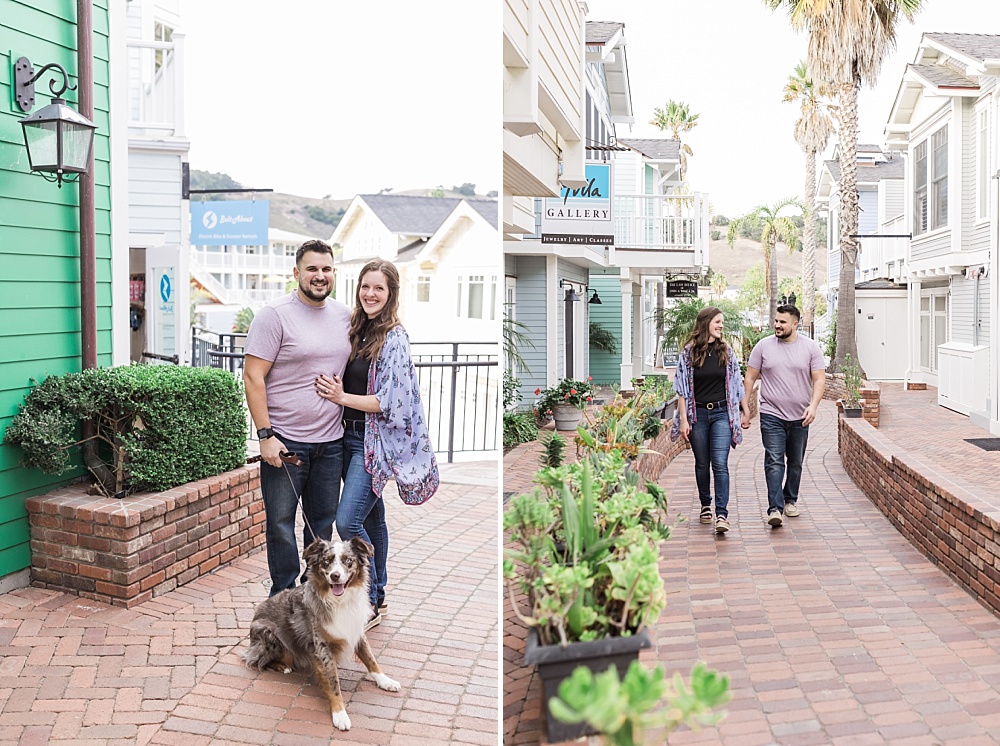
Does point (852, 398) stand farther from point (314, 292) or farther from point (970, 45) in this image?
point (314, 292)

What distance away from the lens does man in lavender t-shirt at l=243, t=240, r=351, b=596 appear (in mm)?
3900

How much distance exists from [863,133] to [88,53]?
40.0 m

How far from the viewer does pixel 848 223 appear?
20.2m

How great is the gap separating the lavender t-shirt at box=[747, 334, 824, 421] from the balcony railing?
9.18 metres

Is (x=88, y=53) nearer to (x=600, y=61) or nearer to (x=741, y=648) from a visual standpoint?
(x=741, y=648)

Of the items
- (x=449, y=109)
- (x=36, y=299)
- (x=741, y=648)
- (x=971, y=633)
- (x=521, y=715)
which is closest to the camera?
(x=521, y=715)

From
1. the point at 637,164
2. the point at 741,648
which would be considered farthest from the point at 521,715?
the point at 637,164

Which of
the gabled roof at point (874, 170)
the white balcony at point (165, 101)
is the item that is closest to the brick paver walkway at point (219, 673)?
the white balcony at point (165, 101)

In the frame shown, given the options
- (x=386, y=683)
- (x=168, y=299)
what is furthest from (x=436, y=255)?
(x=386, y=683)

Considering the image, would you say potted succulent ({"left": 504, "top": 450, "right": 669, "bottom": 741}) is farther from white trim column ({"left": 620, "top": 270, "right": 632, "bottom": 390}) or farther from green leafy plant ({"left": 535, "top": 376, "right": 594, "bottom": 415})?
white trim column ({"left": 620, "top": 270, "right": 632, "bottom": 390})

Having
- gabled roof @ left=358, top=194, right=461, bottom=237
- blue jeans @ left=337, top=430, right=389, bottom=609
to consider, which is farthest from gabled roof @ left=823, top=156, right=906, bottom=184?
blue jeans @ left=337, top=430, right=389, bottom=609

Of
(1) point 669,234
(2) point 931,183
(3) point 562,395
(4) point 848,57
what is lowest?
(3) point 562,395

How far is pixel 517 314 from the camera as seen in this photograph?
1253 cm

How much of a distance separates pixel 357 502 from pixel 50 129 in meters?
2.49
